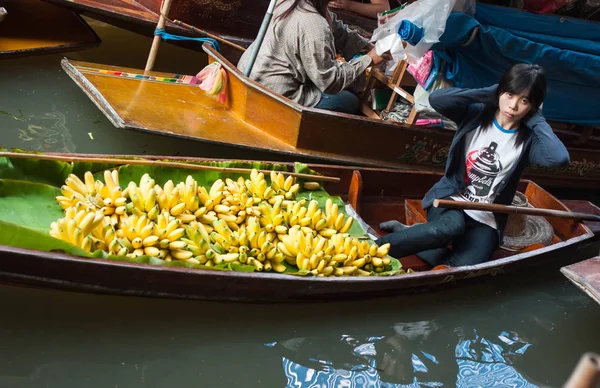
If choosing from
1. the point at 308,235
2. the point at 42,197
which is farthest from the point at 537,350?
the point at 42,197

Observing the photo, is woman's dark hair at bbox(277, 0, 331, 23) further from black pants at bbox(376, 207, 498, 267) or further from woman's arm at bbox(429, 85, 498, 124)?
black pants at bbox(376, 207, 498, 267)

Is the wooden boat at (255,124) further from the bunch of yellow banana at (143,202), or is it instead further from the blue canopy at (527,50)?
the bunch of yellow banana at (143,202)

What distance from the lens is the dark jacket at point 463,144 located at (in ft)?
10.6

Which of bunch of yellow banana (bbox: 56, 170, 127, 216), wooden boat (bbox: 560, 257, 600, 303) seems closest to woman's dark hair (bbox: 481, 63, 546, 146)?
wooden boat (bbox: 560, 257, 600, 303)

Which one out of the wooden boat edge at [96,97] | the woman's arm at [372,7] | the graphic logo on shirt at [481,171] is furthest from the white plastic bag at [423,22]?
the wooden boat edge at [96,97]

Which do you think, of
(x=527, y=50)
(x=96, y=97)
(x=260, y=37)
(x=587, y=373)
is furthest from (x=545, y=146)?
(x=96, y=97)

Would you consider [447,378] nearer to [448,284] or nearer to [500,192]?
[448,284]

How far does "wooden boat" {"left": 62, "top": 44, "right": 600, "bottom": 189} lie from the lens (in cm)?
406

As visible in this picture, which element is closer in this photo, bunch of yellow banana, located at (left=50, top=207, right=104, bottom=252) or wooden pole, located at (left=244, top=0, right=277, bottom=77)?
bunch of yellow banana, located at (left=50, top=207, right=104, bottom=252)

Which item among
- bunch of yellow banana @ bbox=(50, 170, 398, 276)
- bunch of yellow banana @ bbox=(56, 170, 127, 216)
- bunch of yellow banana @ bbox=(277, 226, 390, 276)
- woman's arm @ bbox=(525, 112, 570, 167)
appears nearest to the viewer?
bunch of yellow banana @ bbox=(50, 170, 398, 276)

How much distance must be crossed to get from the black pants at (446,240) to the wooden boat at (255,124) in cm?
89

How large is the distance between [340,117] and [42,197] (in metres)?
2.12

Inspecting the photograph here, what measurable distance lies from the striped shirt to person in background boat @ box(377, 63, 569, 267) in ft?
2.85

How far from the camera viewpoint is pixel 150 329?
2.92 m
